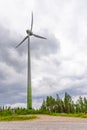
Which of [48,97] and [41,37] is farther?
[48,97]

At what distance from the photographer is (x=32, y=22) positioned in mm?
70375

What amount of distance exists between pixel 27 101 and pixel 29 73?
6921 mm

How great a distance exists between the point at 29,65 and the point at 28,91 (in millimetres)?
6082

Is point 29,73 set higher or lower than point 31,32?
lower

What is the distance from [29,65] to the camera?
58688 mm

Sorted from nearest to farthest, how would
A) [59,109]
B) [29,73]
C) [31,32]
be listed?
[29,73] < [31,32] < [59,109]

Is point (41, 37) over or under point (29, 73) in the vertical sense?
over

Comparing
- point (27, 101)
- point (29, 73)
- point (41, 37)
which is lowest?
point (27, 101)

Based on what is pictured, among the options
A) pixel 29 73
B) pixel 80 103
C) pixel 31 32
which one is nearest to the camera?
pixel 29 73

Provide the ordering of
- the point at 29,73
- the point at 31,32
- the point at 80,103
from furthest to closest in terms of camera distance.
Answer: the point at 80,103, the point at 31,32, the point at 29,73

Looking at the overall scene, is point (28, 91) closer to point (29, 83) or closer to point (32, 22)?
point (29, 83)

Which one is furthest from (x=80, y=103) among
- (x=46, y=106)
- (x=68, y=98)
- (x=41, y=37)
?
(x=41, y=37)

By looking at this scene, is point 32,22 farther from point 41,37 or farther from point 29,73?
point 29,73

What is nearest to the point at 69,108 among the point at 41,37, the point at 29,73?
the point at 41,37
